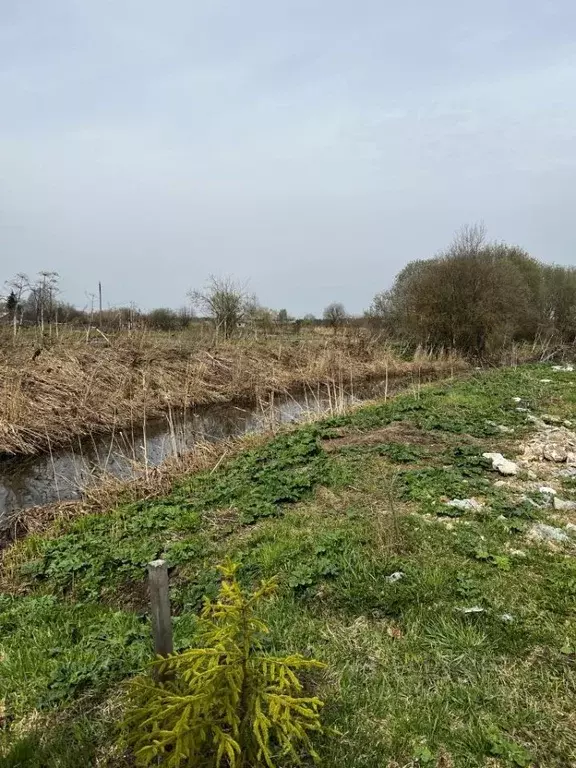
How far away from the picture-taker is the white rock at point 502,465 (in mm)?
5707

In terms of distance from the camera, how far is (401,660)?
9.20 ft

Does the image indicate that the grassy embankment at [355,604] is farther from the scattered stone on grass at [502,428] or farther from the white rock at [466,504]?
the scattered stone on grass at [502,428]

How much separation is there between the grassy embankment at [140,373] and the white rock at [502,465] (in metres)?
6.58

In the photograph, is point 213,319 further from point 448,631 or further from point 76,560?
point 448,631

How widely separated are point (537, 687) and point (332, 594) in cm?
137

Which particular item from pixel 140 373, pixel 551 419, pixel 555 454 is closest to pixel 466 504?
pixel 555 454

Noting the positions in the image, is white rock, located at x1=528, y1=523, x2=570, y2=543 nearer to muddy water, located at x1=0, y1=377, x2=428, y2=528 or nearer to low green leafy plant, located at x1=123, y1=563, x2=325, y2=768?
low green leafy plant, located at x1=123, y1=563, x2=325, y2=768

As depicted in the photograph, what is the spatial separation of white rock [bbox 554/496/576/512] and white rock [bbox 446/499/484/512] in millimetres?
709

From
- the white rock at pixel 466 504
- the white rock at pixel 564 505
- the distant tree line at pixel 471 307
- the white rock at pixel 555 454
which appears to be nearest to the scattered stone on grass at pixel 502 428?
the white rock at pixel 555 454

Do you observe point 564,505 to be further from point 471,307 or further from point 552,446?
point 471,307

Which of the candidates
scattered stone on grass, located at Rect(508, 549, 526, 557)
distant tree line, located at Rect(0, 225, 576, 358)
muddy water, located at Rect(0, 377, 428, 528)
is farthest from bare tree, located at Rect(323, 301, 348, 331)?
scattered stone on grass, located at Rect(508, 549, 526, 557)

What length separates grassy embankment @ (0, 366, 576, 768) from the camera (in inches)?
92.4

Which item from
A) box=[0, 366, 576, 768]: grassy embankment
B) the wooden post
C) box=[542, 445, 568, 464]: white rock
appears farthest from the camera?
box=[542, 445, 568, 464]: white rock

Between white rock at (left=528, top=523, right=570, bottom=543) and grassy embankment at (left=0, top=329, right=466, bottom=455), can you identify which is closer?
white rock at (left=528, top=523, right=570, bottom=543)
